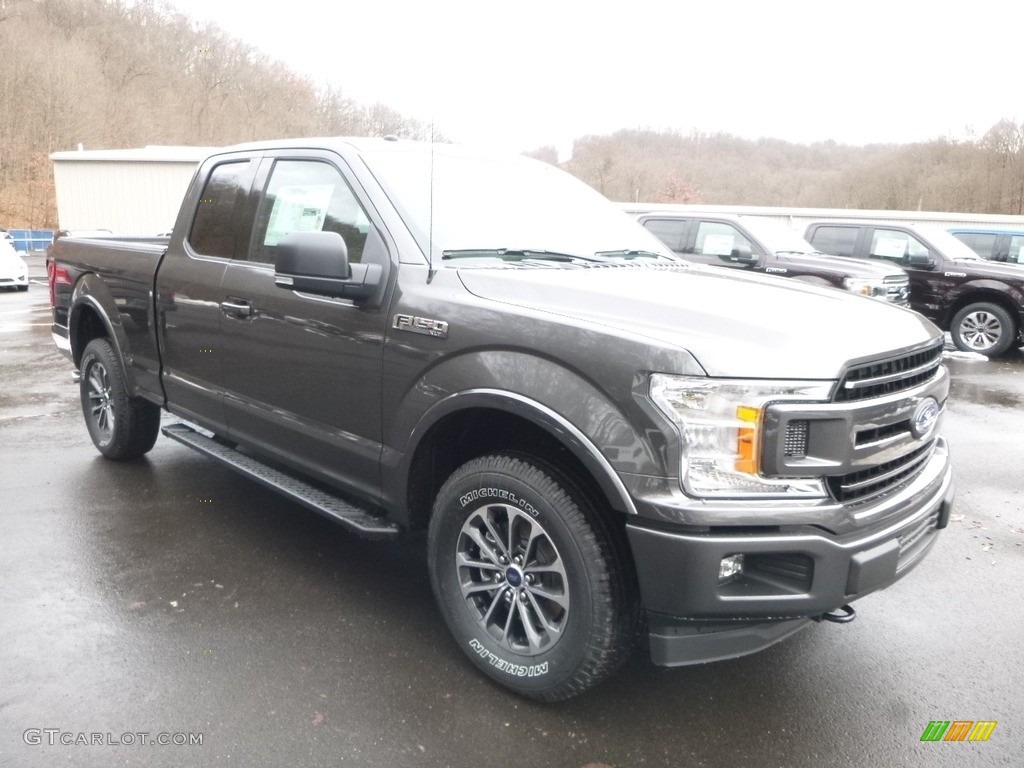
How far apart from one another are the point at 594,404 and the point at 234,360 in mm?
2254

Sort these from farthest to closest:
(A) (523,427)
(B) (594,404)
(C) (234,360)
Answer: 1. (C) (234,360)
2. (A) (523,427)
3. (B) (594,404)

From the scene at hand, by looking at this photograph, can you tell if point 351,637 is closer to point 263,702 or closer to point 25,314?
point 263,702

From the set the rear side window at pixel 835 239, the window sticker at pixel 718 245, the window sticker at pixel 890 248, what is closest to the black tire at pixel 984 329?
the window sticker at pixel 890 248

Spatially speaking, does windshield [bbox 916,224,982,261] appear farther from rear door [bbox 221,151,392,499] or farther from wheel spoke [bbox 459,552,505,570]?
wheel spoke [bbox 459,552,505,570]

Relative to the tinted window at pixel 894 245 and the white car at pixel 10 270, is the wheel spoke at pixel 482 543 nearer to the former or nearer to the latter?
the tinted window at pixel 894 245

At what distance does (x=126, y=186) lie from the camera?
29.4m

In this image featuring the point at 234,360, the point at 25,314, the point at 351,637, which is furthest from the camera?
the point at 25,314

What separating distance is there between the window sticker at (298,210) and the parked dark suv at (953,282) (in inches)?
421

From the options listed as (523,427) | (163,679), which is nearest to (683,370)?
(523,427)

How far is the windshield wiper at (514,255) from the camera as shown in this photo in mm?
3275

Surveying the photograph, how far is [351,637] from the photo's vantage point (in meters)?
3.32

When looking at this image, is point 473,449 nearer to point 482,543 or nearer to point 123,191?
point 482,543

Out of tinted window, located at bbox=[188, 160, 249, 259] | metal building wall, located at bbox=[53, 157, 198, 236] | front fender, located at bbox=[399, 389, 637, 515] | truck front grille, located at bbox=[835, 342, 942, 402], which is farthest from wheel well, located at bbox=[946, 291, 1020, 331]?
metal building wall, located at bbox=[53, 157, 198, 236]

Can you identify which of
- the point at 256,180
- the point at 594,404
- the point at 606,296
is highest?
the point at 256,180
